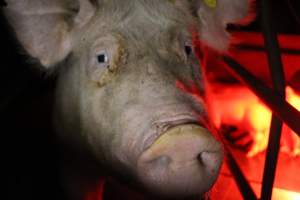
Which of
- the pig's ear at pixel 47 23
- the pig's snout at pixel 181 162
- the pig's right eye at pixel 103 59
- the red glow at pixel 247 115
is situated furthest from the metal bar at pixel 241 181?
the red glow at pixel 247 115

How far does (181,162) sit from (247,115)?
120 inches

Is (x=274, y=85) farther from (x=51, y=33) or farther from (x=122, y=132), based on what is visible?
(x=51, y=33)

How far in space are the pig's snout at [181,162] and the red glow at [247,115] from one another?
242 cm

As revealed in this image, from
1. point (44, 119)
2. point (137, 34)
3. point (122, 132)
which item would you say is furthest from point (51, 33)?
point (44, 119)

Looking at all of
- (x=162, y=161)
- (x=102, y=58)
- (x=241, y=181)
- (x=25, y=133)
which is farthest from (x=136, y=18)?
(x=25, y=133)

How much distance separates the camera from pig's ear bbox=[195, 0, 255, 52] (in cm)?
216

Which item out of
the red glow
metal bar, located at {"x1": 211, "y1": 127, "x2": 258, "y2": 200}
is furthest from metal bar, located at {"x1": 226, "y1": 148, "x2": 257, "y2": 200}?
the red glow

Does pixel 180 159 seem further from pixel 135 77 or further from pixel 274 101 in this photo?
pixel 274 101

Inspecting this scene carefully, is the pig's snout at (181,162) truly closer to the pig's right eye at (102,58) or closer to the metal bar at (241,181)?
the pig's right eye at (102,58)

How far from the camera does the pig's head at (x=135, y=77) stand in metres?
1.37

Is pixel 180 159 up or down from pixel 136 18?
down

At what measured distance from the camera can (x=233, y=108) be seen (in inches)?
170

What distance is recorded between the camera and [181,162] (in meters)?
1.34

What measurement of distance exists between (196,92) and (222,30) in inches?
29.1
